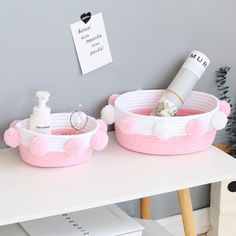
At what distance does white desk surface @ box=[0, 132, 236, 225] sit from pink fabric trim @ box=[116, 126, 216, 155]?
2cm

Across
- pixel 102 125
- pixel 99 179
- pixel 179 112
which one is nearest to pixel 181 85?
pixel 179 112

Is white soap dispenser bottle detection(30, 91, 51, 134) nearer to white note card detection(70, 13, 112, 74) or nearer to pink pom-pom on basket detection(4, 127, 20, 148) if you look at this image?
pink pom-pom on basket detection(4, 127, 20, 148)

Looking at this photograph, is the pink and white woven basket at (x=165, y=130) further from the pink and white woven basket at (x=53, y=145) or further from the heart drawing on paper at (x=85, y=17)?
the heart drawing on paper at (x=85, y=17)

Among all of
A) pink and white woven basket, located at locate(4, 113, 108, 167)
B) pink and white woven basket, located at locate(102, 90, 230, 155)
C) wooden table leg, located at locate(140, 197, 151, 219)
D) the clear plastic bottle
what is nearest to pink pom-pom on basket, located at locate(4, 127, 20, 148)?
pink and white woven basket, located at locate(4, 113, 108, 167)

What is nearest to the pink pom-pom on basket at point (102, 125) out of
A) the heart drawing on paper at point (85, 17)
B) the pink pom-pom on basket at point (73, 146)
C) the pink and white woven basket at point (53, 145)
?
the pink and white woven basket at point (53, 145)

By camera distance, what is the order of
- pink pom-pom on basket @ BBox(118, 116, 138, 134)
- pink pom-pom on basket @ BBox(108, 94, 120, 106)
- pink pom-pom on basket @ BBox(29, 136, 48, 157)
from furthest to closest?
pink pom-pom on basket @ BBox(108, 94, 120, 106) → pink pom-pom on basket @ BBox(118, 116, 138, 134) → pink pom-pom on basket @ BBox(29, 136, 48, 157)

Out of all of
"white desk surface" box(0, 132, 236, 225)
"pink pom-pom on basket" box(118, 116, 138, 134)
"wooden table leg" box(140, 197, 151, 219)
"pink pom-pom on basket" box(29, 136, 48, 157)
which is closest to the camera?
"white desk surface" box(0, 132, 236, 225)

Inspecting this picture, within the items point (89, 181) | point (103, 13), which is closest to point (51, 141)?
point (89, 181)

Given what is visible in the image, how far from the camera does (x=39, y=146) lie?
48.9 inches

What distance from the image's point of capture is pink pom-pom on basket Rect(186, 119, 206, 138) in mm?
1335

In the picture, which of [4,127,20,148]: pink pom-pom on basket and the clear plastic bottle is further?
the clear plastic bottle

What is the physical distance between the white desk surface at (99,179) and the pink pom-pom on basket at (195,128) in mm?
69

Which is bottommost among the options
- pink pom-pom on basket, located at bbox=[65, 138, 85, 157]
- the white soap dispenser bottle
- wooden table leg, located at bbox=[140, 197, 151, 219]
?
wooden table leg, located at bbox=[140, 197, 151, 219]

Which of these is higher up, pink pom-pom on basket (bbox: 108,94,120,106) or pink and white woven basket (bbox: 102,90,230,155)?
pink pom-pom on basket (bbox: 108,94,120,106)
